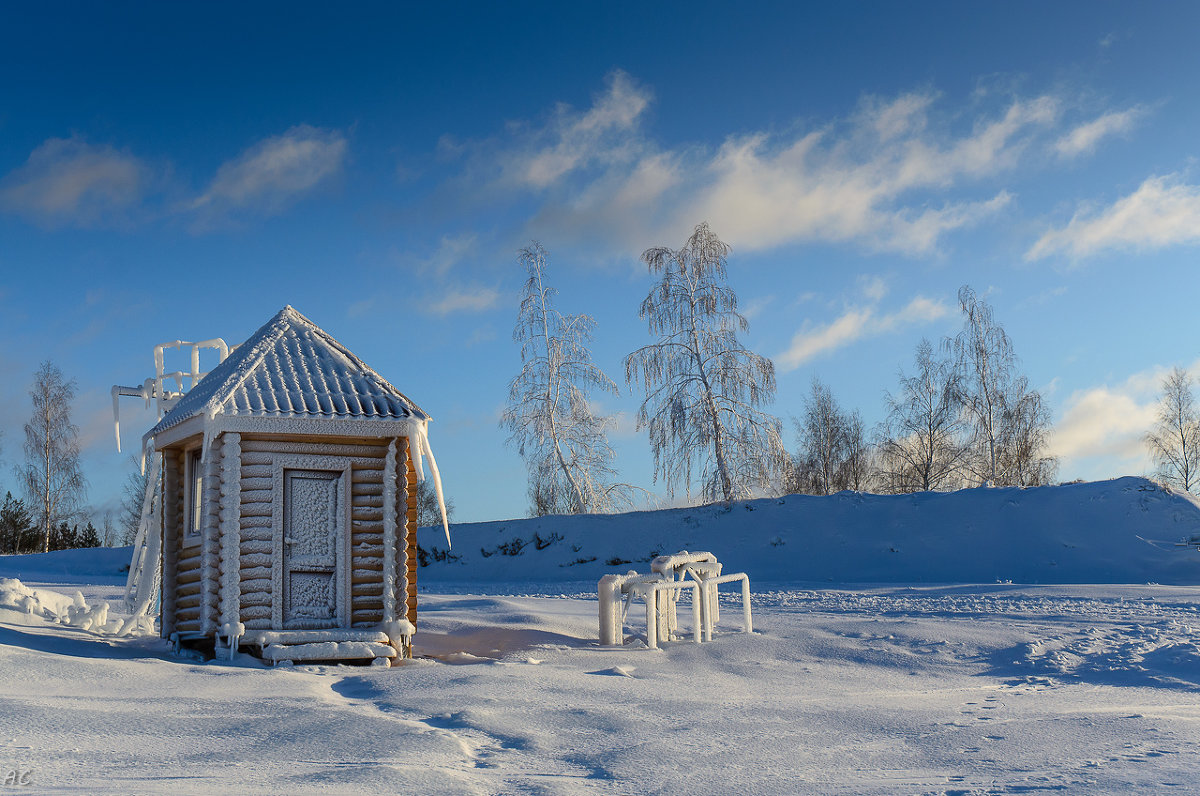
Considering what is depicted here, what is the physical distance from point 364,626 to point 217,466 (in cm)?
239

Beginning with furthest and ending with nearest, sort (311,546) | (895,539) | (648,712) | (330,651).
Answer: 1. (895,539)
2. (311,546)
3. (330,651)
4. (648,712)

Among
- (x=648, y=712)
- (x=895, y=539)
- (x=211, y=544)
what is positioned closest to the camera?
(x=648, y=712)

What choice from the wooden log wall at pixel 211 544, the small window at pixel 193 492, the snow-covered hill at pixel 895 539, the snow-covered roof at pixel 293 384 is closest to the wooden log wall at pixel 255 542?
the wooden log wall at pixel 211 544

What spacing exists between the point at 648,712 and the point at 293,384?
231 inches

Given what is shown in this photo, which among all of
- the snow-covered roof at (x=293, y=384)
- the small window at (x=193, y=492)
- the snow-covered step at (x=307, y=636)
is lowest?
the snow-covered step at (x=307, y=636)

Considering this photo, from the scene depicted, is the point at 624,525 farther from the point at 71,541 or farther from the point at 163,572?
the point at 71,541

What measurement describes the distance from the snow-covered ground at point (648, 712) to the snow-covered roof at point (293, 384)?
269 cm

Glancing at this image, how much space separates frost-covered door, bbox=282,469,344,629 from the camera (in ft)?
34.6

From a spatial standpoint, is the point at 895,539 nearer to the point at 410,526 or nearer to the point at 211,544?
the point at 410,526

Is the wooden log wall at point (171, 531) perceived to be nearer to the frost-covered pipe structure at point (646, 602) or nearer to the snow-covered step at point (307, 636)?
the snow-covered step at point (307, 636)

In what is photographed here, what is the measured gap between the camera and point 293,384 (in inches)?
432

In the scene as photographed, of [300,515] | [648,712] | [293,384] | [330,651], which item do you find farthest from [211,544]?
[648,712]

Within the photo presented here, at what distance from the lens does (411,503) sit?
38.0 ft

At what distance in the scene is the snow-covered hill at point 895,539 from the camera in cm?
1941
